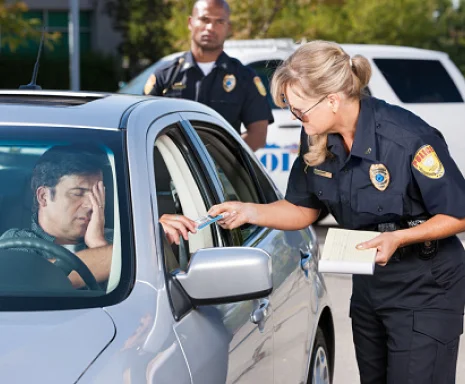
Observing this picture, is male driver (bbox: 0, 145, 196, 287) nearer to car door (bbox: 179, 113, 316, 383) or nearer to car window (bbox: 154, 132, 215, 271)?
car window (bbox: 154, 132, 215, 271)

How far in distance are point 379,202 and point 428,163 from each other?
0.21 meters

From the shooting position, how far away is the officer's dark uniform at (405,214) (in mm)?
3417

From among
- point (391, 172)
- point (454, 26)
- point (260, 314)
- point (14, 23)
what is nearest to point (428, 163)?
point (391, 172)

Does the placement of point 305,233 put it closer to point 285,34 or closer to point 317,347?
point 317,347

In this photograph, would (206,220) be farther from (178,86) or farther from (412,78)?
(412,78)

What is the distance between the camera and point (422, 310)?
355 centimetres

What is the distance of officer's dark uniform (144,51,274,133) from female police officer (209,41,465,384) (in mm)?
2818

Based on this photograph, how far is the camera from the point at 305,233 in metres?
4.48

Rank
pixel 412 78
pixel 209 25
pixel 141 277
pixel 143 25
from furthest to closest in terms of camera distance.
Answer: pixel 143 25 → pixel 412 78 → pixel 209 25 → pixel 141 277

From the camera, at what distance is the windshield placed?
2.79 meters

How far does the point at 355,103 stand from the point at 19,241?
1207mm

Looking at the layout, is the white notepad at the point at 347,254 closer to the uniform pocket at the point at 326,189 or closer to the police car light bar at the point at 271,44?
the uniform pocket at the point at 326,189

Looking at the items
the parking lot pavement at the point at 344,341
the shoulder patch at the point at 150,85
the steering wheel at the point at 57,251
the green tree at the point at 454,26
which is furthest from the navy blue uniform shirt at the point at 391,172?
the green tree at the point at 454,26

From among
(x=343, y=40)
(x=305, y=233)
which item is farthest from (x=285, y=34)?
(x=305, y=233)
